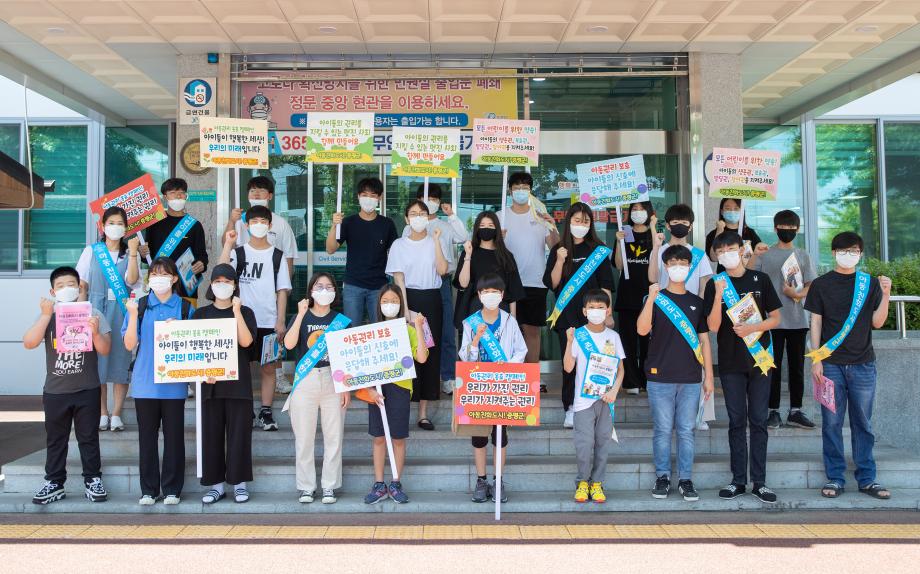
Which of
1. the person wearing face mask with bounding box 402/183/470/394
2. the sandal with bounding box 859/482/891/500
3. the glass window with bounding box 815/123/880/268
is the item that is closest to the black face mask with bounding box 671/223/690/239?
the person wearing face mask with bounding box 402/183/470/394

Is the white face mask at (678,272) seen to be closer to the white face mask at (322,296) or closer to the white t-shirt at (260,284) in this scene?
the white face mask at (322,296)

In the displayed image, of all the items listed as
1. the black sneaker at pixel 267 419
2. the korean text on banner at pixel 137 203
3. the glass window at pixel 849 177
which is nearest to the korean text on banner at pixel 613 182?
the black sneaker at pixel 267 419

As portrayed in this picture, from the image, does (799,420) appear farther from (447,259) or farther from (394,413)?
(394,413)

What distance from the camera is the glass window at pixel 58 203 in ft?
43.2

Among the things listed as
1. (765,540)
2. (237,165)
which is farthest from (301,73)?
(765,540)

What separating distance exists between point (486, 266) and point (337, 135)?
2.05 m

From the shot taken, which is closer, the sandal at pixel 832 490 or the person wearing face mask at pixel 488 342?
the person wearing face mask at pixel 488 342

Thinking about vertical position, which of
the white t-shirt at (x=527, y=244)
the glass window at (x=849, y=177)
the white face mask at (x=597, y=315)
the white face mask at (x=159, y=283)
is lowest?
the white face mask at (x=597, y=315)

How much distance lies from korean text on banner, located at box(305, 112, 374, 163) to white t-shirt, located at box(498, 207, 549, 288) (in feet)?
5.13

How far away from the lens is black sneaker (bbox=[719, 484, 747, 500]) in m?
6.04

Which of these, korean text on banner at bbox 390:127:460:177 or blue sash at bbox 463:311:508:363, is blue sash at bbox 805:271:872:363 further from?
korean text on banner at bbox 390:127:460:177

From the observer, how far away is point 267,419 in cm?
700

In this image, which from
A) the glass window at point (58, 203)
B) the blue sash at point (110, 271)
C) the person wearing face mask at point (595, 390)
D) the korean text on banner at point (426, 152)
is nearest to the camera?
the person wearing face mask at point (595, 390)

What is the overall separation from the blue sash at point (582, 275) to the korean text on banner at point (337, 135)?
2.35 m
